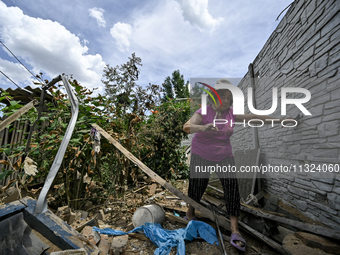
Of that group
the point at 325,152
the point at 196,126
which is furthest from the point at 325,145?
the point at 196,126

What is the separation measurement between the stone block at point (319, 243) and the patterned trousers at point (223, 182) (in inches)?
26.2

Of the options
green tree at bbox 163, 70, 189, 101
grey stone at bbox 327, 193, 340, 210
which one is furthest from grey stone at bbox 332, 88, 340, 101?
green tree at bbox 163, 70, 189, 101

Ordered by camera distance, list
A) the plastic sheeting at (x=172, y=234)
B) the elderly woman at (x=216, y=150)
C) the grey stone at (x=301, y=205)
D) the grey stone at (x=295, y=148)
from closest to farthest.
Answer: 1. the plastic sheeting at (x=172, y=234)
2. the elderly woman at (x=216, y=150)
3. the grey stone at (x=301, y=205)
4. the grey stone at (x=295, y=148)

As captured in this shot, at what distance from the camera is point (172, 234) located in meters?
2.23

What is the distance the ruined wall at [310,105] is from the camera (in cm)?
213

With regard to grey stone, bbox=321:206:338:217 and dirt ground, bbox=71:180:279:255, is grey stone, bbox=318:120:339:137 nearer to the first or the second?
grey stone, bbox=321:206:338:217

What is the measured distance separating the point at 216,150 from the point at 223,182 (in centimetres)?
43

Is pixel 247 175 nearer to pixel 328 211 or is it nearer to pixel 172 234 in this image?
pixel 328 211

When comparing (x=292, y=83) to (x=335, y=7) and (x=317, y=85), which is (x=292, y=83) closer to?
(x=317, y=85)

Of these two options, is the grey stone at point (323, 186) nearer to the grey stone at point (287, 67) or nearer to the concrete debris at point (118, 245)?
the grey stone at point (287, 67)

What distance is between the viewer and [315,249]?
1648 millimetres

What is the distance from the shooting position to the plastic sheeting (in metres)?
2.04

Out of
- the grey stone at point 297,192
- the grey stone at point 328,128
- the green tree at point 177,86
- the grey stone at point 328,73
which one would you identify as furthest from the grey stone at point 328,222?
the green tree at point 177,86

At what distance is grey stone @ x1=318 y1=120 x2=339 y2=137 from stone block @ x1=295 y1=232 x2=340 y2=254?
125 centimetres
